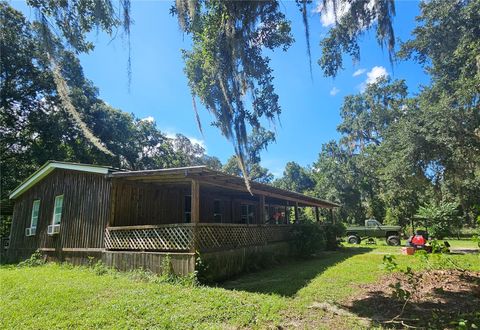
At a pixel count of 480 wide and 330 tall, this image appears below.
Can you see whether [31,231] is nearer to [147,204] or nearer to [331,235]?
[147,204]

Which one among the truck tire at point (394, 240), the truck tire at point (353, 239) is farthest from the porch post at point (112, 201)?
the truck tire at point (394, 240)

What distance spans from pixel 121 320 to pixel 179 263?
317cm

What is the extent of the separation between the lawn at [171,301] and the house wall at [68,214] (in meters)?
2.18

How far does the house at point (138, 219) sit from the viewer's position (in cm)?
880

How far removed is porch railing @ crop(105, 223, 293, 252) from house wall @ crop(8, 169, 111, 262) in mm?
1098

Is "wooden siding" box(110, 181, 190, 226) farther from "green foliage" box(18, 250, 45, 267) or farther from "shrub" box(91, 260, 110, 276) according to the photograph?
"green foliage" box(18, 250, 45, 267)

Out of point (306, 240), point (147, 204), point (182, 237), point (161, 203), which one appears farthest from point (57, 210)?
point (306, 240)

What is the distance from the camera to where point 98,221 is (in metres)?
10.8

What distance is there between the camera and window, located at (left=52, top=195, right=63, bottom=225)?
487 inches

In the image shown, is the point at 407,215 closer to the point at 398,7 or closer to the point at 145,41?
the point at 398,7

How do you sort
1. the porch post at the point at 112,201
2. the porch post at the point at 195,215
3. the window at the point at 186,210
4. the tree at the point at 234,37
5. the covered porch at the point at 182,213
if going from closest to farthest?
the tree at the point at 234,37 → the porch post at the point at 195,215 → the covered porch at the point at 182,213 → the porch post at the point at 112,201 → the window at the point at 186,210

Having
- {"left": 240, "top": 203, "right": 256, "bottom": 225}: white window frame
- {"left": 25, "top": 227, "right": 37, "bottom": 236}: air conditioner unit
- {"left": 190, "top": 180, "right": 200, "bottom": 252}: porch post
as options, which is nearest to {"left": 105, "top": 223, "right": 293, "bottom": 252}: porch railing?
{"left": 190, "top": 180, "right": 200, "bottom": 252}: porch post

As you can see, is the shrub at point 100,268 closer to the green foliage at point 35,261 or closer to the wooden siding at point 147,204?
the wooden siding at point 147,204

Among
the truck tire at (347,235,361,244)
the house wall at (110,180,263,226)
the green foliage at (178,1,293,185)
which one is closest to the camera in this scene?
the green foliage at (178,1,293,185)
